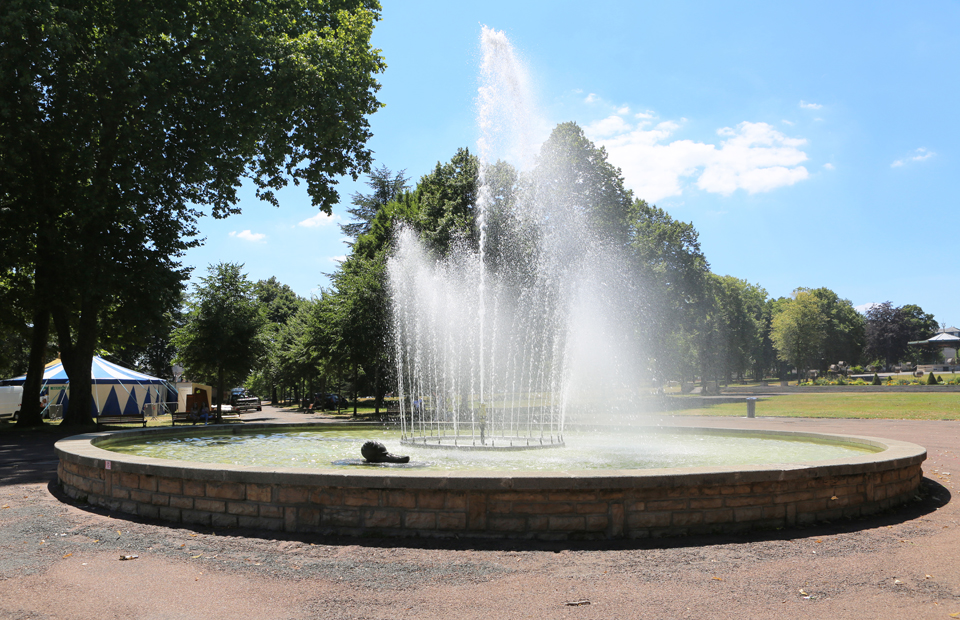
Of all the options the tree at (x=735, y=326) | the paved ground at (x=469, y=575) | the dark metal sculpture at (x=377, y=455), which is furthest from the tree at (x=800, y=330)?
the dark metal sculpture at (x=377, y=455)

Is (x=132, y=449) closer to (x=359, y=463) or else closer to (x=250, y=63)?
(x=359, y=463)

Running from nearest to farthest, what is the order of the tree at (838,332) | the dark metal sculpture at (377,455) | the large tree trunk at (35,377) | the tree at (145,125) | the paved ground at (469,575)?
1. the paved ground at (469,575)
2. the dark metal sculpture at (377,455)
3. the tree at (145,125)
4. the large tree trunk at (35,377)
5. the tree at (838,332)

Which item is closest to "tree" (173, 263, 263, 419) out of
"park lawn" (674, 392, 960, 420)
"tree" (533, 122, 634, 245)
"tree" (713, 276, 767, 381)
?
"tree" (533, 122, 634, 245)

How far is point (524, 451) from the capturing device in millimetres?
Result: 11516

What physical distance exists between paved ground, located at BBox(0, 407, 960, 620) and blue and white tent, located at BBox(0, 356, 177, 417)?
29642mm

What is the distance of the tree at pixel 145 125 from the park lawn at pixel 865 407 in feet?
75.0

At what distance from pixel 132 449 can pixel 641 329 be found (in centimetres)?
3063

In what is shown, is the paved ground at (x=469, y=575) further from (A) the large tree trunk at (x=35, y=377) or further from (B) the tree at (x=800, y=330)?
(B) the tree at (x=800, y=330)

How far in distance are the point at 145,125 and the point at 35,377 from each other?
11841 millimetres

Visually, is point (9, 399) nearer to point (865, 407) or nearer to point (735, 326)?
point (865, 407)

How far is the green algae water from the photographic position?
31.2ft

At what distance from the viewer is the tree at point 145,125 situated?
68.4 ft

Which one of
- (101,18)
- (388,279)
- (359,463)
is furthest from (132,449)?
(388,279)

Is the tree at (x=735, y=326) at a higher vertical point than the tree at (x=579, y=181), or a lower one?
lower
